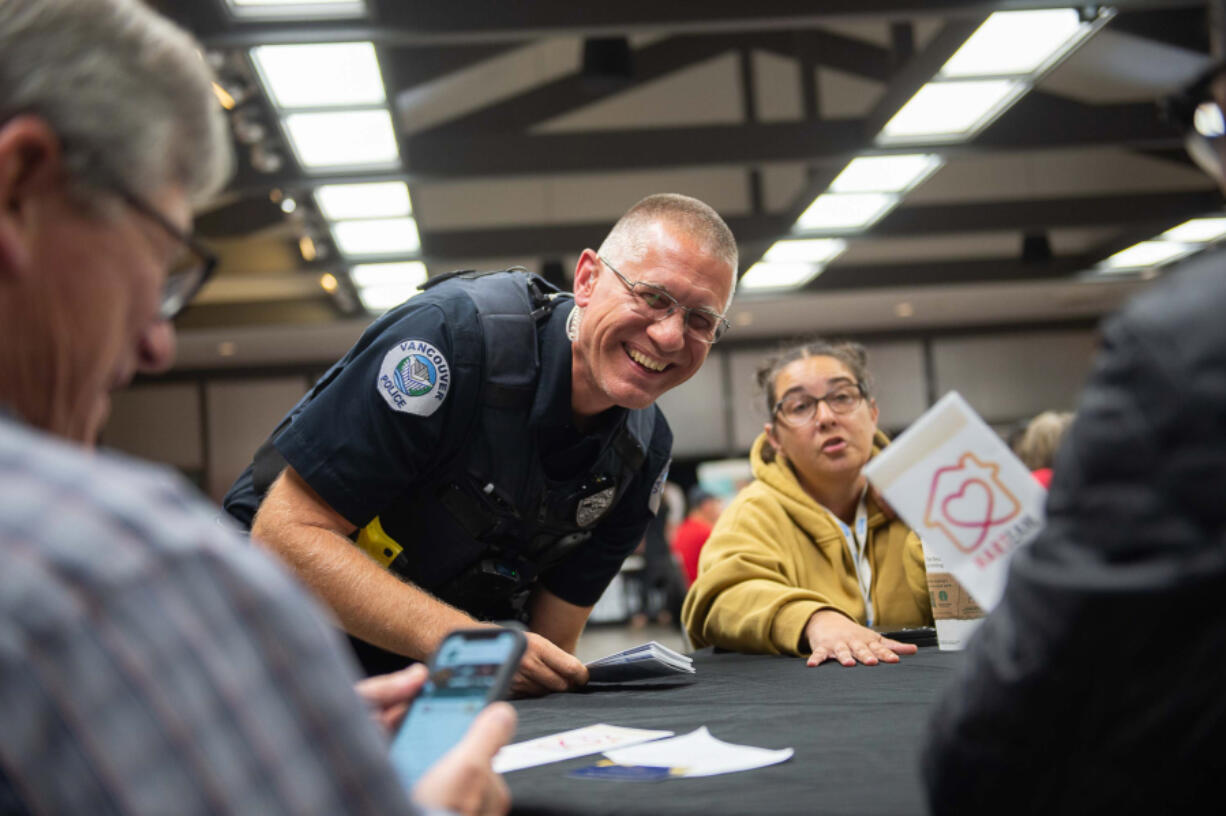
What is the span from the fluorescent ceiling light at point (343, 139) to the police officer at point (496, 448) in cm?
237

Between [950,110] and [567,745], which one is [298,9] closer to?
[950,110]

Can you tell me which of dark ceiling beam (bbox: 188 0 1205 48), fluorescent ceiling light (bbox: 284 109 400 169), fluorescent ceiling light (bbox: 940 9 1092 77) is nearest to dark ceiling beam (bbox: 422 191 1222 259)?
fluorescent ceiling light (bbox: 284 109 400 169)

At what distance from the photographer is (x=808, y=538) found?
7.56 ft

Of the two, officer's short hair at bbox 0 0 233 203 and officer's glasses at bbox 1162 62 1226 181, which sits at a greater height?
officer's short hair at bbox 0 0 233 203

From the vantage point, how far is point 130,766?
421 millimetres

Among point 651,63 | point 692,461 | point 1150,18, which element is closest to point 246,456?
point 692,461

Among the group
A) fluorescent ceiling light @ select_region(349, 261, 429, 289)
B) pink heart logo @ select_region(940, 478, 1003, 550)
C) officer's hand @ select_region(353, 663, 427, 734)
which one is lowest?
officer's hand @ select_region(353, 663, 427, 734)

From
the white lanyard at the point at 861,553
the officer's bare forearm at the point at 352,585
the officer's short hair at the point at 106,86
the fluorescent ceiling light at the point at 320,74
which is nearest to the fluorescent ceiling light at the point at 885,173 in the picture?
the fluorescent ceiling light at the point at 320,74

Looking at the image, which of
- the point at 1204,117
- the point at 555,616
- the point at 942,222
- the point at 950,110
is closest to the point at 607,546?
the point at 555,616

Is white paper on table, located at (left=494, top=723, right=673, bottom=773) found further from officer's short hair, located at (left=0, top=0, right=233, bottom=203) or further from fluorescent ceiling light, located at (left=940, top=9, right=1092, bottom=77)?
fluorescent ceiling light, located at (left=940, top=9, right=1092, bottom=77)

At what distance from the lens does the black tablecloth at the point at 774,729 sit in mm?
807

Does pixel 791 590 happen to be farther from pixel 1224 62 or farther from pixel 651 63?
pixel 651 63

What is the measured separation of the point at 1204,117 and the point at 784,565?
1.61 m

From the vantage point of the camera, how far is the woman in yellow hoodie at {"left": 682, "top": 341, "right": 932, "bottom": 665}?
6.63ft
